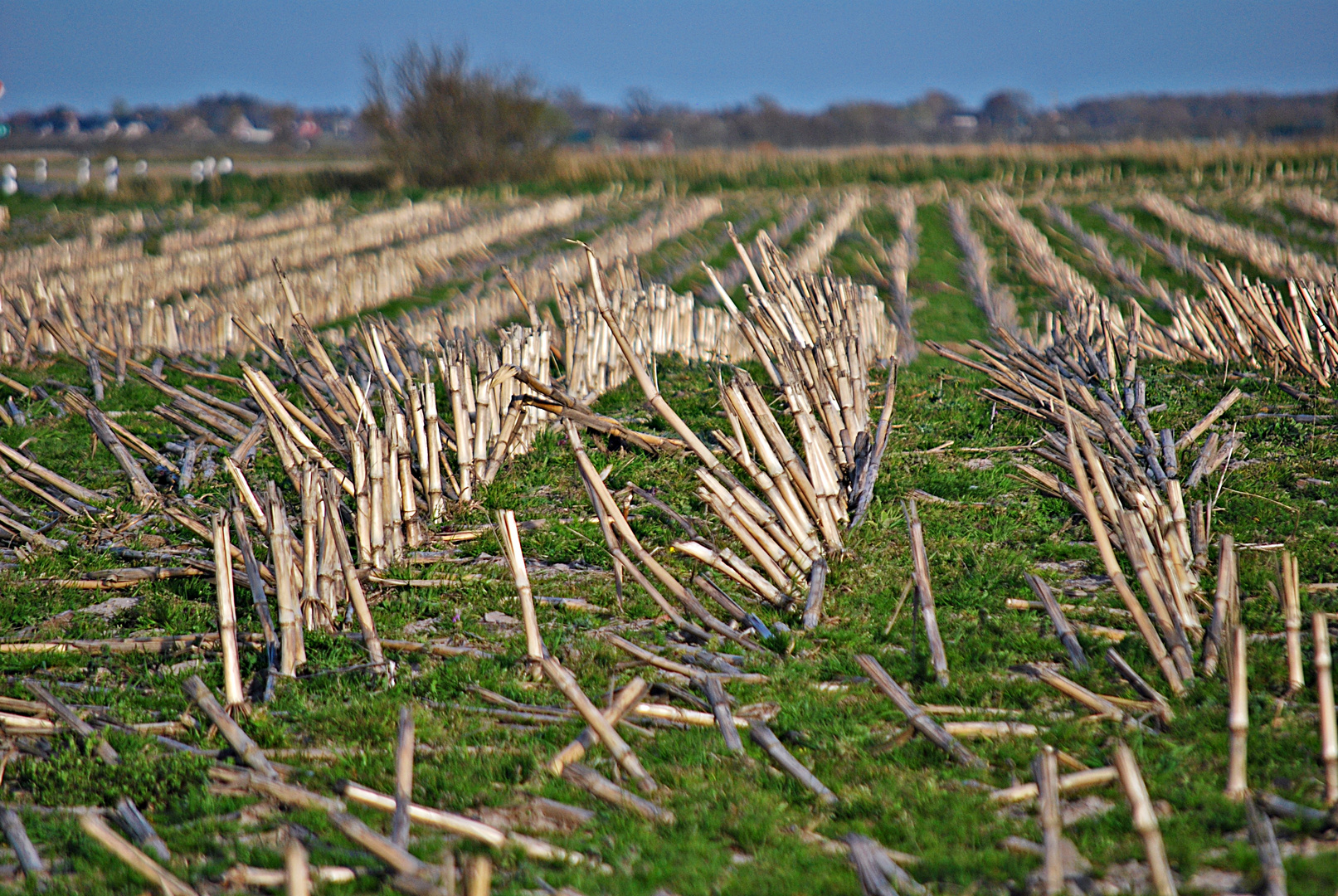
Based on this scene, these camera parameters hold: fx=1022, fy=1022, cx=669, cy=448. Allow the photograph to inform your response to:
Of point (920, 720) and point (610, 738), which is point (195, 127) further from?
point (920, 720)

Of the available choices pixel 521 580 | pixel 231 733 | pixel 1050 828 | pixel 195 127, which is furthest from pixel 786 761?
pixel 195 127

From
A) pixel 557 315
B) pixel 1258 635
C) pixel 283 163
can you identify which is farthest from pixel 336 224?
pixel 283 163

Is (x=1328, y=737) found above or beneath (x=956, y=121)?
beneath

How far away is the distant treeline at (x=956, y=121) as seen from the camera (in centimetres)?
8775

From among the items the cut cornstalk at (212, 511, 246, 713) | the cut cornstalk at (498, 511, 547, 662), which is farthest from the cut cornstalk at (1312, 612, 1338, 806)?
the cut cornstalk at (212, 511, 246, 713)

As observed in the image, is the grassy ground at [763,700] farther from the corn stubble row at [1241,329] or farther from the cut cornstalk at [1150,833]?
the corn stubble row at [1241,329]

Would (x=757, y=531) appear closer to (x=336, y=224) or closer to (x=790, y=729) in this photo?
(x=790, y=729)

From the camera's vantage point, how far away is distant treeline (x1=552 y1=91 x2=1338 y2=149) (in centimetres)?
8775

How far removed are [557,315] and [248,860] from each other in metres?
10.3

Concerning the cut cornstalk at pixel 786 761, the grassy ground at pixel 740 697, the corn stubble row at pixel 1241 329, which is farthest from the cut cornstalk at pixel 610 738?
the corn stubble row at pixel 1241 329

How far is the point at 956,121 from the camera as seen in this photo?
141 m

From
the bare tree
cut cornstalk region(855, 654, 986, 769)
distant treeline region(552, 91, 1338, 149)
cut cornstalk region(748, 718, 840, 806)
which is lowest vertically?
cut cornstalk region(748, 718, 840, 806)

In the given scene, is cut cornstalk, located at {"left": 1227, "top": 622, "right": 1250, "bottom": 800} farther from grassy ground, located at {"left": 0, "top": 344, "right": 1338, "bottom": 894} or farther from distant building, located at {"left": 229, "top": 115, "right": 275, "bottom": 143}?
distant building, located at {"left": 229, "top": 115, "right": 275, "bottom": 143}

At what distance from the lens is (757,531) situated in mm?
4777
